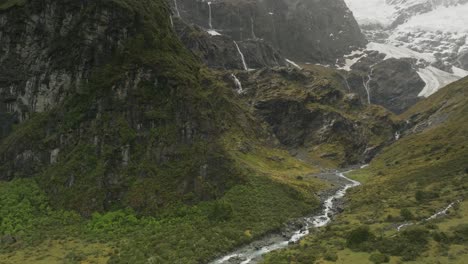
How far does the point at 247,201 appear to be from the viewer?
87250 mm

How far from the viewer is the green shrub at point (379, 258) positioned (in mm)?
53125

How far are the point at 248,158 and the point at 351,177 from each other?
38020 mm

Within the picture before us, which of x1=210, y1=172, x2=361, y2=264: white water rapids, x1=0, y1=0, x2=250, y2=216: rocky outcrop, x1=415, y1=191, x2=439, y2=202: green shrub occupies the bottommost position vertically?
x1=210, y1=172, x2=361, y2=264: white water rapids

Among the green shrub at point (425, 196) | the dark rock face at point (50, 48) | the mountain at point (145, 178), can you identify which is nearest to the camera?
the mountain at point (145, 178)

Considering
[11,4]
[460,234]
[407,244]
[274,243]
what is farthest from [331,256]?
[11,4]

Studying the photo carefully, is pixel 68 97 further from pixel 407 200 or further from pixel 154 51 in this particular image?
pixel 407 200

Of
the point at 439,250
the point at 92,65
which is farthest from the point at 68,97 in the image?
the point at 439,250

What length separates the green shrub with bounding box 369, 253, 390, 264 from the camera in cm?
5312

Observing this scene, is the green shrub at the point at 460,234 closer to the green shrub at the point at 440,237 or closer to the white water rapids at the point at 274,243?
the green shrub at the point at 440,237

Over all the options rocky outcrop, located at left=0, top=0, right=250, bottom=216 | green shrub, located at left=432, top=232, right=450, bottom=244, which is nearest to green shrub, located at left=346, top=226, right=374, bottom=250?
green shrub, located at left=432, top=232, right=450, bottom=244

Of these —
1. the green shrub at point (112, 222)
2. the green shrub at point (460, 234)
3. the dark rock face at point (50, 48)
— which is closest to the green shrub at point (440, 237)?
the green shrub at point (460, 234)

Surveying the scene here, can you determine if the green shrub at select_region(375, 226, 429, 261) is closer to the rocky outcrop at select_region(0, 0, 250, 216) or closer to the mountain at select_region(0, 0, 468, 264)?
the mountain at select_region(0, 0, 468, 264)

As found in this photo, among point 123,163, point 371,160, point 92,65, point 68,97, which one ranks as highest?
point 92,65

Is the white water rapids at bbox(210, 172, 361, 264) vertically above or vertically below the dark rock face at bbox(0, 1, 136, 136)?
below
